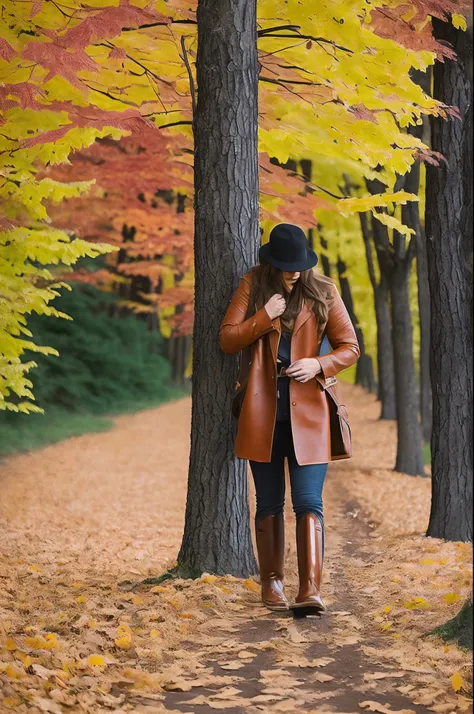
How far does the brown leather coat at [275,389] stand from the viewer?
5.07 metres

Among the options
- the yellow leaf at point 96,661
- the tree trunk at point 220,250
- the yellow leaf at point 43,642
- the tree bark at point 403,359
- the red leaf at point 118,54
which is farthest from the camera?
the tree bark at point 403,359

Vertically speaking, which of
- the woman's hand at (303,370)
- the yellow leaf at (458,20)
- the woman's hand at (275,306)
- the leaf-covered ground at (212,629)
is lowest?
the leaf-covered ground at (212,629)

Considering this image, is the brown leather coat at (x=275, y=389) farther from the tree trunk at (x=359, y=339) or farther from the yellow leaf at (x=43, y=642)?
the tree trunk at (x=359, y=339)

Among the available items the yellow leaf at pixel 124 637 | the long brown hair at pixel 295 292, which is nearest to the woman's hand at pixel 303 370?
the long brown hair at pixel 295 292

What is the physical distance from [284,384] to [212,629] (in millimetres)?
1484

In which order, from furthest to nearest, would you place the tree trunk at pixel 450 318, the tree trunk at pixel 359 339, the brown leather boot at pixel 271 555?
1. the tree trunk at pixel 359 339
2. the tree trunk at pixel 450 318
3. the brown leather boot at pixel 271 555

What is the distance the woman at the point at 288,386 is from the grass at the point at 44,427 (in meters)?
8.89

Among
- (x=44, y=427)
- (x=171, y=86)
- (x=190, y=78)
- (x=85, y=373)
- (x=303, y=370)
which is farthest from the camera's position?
(x=85, y=373)

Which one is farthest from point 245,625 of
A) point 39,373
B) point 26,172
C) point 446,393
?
point 39,373

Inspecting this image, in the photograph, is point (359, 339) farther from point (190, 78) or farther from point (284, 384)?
point (284, 384)

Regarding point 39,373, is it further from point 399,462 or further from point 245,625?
point 245,625

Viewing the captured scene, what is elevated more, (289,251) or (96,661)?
(289,251)

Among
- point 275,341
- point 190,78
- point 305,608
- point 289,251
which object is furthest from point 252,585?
point 190,78

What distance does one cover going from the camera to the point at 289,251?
16.7ft
